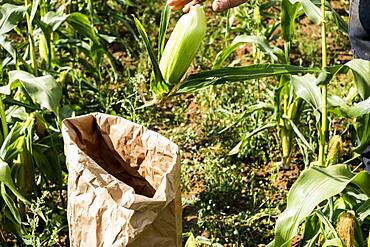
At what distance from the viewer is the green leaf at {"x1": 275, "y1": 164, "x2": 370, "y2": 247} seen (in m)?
2.36

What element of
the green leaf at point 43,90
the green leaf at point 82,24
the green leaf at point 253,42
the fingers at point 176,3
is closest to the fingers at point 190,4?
the fingers at point 176,3

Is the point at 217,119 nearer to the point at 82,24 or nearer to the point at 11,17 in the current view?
the point at 82,24

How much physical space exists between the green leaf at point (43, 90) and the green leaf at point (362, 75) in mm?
1070

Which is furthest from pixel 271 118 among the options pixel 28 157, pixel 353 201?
pixel 28 157

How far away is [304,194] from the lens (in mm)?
2389

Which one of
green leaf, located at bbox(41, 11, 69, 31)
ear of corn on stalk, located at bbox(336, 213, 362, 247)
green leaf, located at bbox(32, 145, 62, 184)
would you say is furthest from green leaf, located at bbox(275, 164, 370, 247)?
green leaf, located at bbox(41, 11, 69, 31)

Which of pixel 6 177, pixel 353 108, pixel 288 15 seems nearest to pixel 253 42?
pixel 288 15

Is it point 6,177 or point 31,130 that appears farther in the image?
point 31,130

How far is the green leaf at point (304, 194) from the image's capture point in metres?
2.36

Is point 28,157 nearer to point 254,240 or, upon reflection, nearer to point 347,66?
point 254,240

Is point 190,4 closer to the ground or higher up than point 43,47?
higher up

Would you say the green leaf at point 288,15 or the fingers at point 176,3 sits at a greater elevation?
the fingers at point 176,3

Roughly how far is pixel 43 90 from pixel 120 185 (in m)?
1.00

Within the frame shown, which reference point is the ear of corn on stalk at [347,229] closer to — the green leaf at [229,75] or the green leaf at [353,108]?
the green leaf at [353,108]
